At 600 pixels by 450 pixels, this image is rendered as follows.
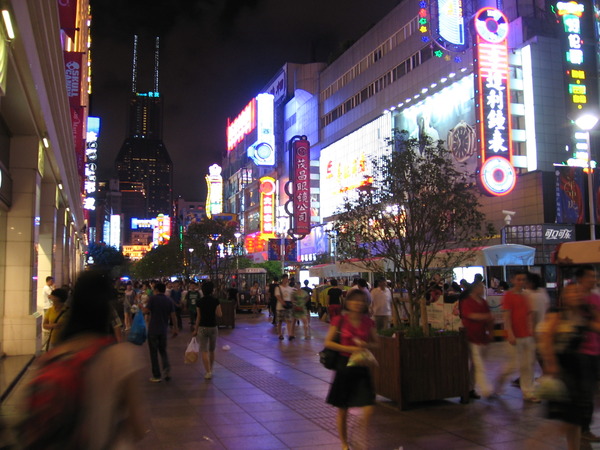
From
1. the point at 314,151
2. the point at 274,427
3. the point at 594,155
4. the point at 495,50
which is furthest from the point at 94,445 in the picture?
the point at 314,151

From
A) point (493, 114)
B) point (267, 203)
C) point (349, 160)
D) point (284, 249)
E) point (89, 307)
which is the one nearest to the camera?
point (89, 307)

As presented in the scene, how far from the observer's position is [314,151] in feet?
197

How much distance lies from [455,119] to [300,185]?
1933 centimetres

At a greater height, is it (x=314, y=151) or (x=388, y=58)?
(x=388, y=58)

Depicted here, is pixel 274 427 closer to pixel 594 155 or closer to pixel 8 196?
pixel 8 196

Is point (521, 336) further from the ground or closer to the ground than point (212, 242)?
closer to the ground

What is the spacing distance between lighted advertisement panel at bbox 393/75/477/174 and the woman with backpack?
1185 inches

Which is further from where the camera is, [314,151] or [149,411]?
[314,151]

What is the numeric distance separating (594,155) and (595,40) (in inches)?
233

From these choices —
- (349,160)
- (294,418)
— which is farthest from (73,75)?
(349,160)

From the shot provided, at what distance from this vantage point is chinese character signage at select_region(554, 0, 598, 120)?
93.0 ft

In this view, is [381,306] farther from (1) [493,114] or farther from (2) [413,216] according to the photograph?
(1) [493,114]

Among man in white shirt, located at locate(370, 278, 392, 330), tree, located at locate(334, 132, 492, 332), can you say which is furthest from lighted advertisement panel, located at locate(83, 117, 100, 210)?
tree, located at locate(334, 132, 492, 332)

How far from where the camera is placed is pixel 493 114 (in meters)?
27.4
